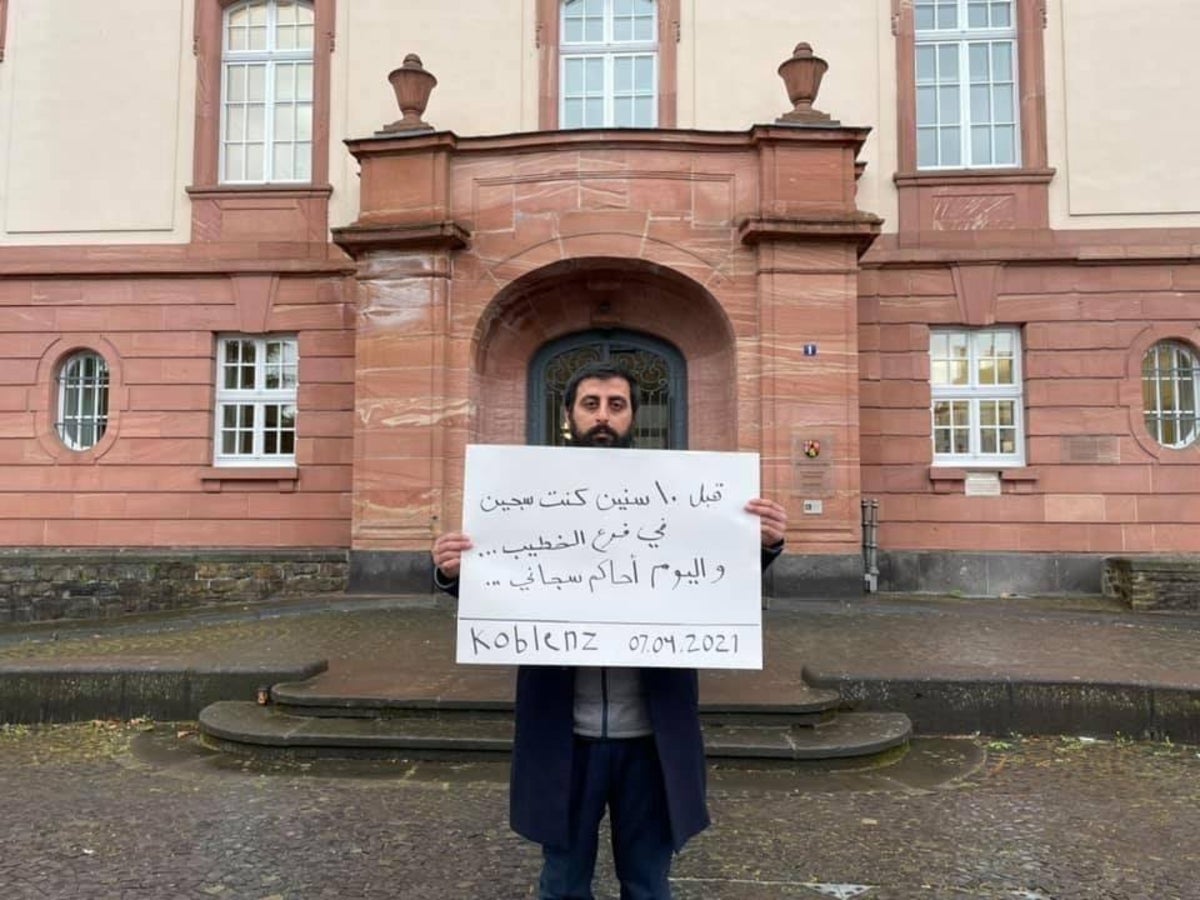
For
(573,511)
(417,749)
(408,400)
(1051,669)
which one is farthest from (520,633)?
(408,400)

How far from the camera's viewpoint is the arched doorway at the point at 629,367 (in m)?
11.9

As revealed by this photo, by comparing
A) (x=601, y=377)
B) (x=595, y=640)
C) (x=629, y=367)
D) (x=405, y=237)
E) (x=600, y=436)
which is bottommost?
(x=595, y=640)

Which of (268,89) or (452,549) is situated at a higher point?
(268,89)

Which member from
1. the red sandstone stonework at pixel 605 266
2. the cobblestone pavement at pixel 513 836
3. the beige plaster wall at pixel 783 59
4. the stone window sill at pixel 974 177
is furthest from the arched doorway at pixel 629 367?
the cobblestone pavement at pixel 513 836

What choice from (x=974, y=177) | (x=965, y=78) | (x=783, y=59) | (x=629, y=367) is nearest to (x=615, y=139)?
(x=629, y=367)

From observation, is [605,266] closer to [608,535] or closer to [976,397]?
[976,397]

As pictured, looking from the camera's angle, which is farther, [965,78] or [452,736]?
[965,78]

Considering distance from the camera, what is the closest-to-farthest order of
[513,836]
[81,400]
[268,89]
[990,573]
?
[513,836] < [990,573] < [81,400] < [268,89]

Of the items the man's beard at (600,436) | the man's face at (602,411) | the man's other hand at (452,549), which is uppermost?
the man's face at (602,411)

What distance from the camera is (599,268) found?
11.0 m

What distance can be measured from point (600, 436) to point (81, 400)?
12.6 m

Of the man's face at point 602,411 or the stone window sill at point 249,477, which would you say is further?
the stone window sill at point 249,477

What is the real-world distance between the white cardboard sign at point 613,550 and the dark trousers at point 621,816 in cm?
33

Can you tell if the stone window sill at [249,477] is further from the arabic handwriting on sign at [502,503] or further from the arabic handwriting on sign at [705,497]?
the arabic handwriting on sign at [705,497]
